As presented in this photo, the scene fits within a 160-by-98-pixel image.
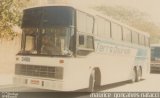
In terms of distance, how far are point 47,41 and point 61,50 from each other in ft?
1.73

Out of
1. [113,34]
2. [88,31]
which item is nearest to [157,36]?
[113,34]

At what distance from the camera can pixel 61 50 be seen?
1030 centimetres

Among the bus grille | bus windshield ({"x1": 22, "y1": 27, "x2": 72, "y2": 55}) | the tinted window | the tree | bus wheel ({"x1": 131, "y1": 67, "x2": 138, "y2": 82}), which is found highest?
the tree

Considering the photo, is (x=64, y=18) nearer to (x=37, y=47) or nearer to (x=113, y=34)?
(x=37, y=47)

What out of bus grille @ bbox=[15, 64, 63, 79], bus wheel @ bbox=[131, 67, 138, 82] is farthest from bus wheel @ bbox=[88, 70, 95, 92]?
bus wheel @ bbox=[131, 67, 138, 82]

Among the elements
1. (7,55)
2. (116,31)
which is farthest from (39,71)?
(7,55)

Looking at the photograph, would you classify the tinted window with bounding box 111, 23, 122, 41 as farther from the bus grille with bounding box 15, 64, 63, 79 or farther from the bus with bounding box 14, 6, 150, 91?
the bus grille with bounding box 15, 64, 63, 79

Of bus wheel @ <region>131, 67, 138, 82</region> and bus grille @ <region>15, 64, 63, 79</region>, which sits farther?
bus wheel @ <region>131, 67, 138, 82</region>

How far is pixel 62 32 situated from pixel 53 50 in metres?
0.51

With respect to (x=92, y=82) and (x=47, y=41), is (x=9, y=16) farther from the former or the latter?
(x=92, y=82)

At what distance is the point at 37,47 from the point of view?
10672mm

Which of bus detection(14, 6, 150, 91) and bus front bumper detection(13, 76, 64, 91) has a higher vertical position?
bus detection(14, 6, 150, 91)

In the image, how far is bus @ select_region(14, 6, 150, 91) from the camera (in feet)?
33.8

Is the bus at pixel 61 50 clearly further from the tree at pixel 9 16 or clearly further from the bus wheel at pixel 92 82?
the tree at pixel 9 16
